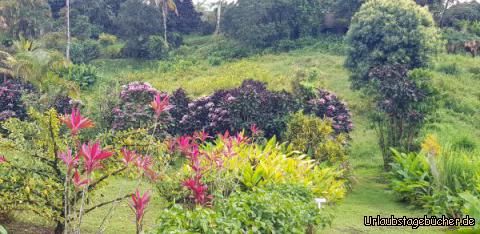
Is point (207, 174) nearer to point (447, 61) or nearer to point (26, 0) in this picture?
point (447, 61)

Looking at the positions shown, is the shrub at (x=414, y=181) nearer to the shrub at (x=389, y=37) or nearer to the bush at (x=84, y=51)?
the shrub at (x=389, y=37)

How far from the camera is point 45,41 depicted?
2316 cm

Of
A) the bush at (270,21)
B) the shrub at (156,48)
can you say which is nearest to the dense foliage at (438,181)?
the bush at (270,21)

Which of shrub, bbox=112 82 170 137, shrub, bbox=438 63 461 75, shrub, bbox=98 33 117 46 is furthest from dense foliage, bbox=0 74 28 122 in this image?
shrub, bbox=98 33 117 46

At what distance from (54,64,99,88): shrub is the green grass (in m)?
0.44

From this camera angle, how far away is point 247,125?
9.77m

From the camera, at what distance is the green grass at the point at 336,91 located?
6.36 m

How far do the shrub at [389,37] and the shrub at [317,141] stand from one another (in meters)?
8.10

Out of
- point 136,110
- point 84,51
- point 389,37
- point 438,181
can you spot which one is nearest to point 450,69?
point 389,37

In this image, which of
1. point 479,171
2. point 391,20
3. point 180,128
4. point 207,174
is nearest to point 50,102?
point 180,128

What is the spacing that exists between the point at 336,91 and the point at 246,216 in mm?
15161

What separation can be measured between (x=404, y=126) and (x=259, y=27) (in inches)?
659

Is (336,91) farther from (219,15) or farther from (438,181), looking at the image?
(219,15)

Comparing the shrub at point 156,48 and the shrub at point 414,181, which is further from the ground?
the shrub at point 156,48
